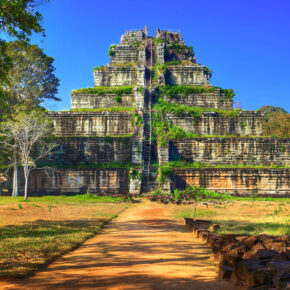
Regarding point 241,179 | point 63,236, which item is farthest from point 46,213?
point 241,179

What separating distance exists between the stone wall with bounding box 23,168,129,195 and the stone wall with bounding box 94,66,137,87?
35.4 ft

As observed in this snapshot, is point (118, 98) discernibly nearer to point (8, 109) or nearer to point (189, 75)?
point (189, 75)

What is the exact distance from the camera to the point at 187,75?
2692 centimetres

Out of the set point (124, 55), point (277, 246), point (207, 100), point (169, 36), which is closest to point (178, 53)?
point (169, 36)

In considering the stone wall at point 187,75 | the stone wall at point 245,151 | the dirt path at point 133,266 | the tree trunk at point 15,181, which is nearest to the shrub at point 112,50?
the stone wall at point 187,75

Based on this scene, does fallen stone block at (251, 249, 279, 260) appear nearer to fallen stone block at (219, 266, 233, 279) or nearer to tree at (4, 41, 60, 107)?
fallen stone block at (219, 266, 233, 279)

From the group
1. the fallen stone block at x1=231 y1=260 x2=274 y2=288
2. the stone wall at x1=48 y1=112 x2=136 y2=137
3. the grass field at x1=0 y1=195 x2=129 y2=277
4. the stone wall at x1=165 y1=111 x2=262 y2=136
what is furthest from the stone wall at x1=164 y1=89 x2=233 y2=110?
the fallen stone block at x1=231 y1=260 x2=274 y2=288

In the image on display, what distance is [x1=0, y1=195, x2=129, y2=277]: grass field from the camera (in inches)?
206

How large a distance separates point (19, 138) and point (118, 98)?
32.6 ft

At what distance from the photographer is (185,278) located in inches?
176

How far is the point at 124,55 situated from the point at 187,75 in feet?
23.9

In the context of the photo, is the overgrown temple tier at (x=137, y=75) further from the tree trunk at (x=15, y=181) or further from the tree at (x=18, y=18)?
the tree at (x=18, y=18)

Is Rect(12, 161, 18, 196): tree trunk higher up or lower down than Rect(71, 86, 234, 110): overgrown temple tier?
lower down

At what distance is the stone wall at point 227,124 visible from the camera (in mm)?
22688
